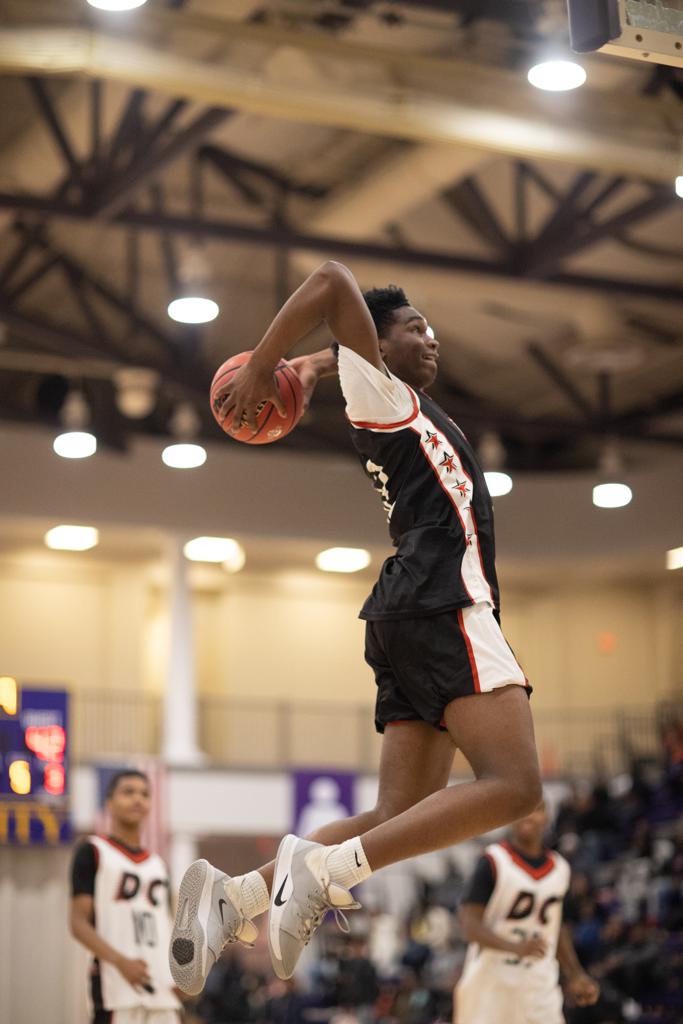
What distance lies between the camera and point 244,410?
5.04 meters

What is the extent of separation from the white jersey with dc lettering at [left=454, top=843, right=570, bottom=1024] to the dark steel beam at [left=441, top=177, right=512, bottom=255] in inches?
372

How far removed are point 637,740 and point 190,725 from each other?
7.58 m

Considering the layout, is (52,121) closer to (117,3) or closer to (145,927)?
(117,3)

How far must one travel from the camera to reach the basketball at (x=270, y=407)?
5160mm

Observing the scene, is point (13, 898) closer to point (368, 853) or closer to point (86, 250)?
point (86, 250)

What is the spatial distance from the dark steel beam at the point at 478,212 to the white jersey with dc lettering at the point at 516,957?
9454mm

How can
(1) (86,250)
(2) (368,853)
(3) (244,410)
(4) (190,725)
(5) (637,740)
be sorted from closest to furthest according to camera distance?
(2) (368,853)
(3) (244,410)
(1) (86,250)
(4) (190,725)
(5) (637,740)

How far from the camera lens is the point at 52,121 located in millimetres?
14914

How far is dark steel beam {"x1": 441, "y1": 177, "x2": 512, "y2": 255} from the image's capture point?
1772cm

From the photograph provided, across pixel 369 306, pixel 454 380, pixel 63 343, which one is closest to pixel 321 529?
pixel 454 380

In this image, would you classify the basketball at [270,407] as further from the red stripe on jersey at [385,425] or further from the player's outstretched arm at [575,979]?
the player's outstretched arm at [575,979]

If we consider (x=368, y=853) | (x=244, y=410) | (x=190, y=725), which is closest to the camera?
(x=368, y=853)

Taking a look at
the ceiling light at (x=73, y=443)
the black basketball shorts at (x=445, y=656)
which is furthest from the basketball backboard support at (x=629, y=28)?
the ceiling light at (x=73, y=443)

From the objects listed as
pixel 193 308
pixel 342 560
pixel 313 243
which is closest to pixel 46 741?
pixel 313 243
